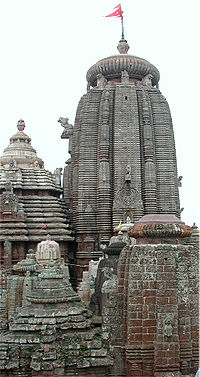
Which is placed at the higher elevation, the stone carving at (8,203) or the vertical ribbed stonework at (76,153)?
the vertical ribbed stonework at (76,153)

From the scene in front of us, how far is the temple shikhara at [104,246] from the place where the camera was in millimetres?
8422

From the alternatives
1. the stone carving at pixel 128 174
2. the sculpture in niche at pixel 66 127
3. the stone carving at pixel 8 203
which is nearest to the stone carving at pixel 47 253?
the stone carving at pixel 8 203

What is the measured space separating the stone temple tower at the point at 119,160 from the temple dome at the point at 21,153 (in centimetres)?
266

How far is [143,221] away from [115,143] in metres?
16.3

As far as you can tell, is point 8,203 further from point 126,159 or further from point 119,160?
point 126,159

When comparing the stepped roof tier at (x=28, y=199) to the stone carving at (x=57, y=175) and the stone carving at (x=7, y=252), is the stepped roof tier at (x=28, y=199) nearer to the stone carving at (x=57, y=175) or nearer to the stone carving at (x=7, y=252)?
the stone carving at (x=57, y=175)

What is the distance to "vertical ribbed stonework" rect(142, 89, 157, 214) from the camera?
24266 mm

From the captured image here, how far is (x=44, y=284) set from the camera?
10.0 m

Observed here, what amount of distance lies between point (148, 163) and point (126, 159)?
141 centimetres

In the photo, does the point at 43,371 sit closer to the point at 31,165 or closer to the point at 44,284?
the point at 44,284

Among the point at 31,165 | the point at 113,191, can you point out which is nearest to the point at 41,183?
the point at 31,165

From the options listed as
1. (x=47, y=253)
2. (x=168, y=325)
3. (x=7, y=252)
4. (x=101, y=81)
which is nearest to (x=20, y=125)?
(x=101, y=81)

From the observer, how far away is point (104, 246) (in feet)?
71.0

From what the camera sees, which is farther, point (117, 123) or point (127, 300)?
point (117, 123)
